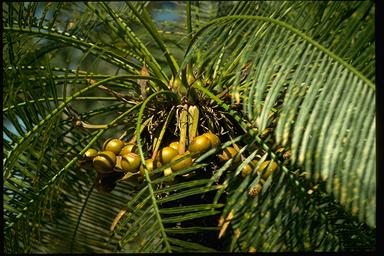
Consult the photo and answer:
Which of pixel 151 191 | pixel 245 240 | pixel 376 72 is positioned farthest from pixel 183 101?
pixel 376 72

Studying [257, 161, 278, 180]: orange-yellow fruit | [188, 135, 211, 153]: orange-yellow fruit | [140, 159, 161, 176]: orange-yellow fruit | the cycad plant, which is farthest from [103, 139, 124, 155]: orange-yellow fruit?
[257, 161, 278, 180]: orange-yellow fruit

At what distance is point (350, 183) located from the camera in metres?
1.07

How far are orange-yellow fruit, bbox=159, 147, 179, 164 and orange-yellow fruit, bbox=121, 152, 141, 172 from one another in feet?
0.21

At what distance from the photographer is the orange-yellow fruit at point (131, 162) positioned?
1.42 m

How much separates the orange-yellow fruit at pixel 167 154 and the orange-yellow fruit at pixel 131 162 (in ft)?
0.21

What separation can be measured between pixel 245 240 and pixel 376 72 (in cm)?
43

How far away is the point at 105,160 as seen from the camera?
1.47m

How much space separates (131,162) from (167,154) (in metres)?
0.10

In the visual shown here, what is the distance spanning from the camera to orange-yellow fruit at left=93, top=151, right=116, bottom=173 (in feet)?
4.81

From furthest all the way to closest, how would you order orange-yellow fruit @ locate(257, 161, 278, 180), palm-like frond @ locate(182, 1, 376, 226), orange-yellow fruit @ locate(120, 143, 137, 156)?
orange-yellow fruit @ locate(120, 143, 137, 156), orange-yellow fruit @ locate(257, 161, 278, 180), palm-like frond @ locate(182, 1, 376, 226)

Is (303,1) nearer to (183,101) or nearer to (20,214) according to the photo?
(183,101)

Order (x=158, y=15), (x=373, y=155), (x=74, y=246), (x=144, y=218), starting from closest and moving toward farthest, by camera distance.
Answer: (x=373, y=155), (x=144, y=218), (x=74, y=246), (x=158, y=15)

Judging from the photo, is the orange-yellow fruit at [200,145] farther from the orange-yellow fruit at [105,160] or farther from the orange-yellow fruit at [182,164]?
the orange-yellow fruit at [105,160]

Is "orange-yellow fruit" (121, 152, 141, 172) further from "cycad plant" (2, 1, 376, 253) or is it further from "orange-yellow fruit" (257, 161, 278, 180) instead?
"orange-yellow fruit" (257, 161, 278, 180)
